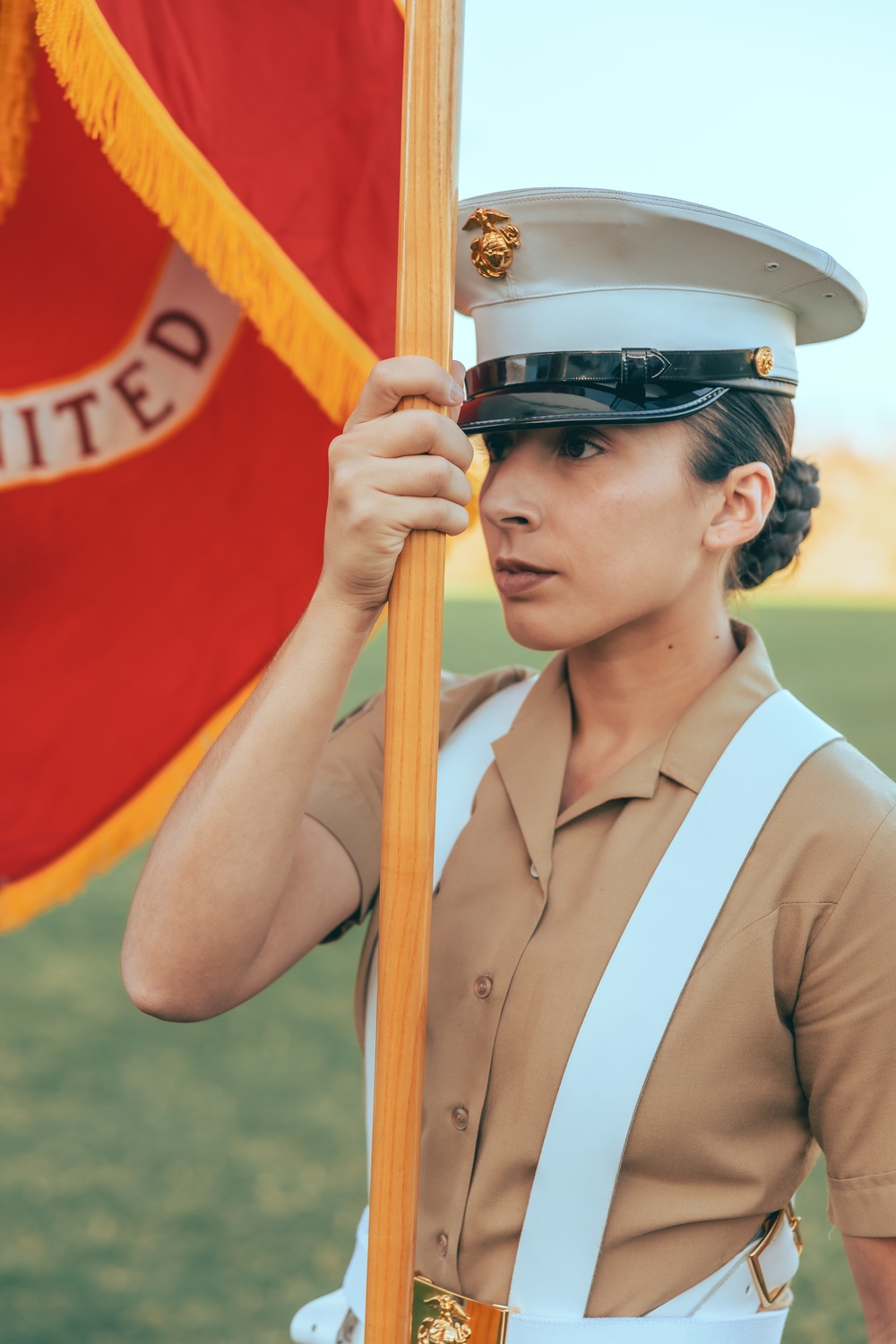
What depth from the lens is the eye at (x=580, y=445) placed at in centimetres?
108

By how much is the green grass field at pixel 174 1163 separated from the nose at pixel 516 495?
6.72 ft

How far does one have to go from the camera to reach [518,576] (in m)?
1.10

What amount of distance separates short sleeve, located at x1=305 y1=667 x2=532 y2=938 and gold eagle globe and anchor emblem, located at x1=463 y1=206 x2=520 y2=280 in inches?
16.4

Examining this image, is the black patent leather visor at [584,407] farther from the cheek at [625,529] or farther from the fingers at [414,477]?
the fingers at [414,477]

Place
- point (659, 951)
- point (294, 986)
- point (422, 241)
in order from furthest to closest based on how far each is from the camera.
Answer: point (294, 986), point (659, 951), point (422, 241)

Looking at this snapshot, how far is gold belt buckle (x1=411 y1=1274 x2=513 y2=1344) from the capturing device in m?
1.05

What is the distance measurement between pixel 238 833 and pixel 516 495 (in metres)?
0.37

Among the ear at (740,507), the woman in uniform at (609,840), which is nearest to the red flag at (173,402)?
the woman in uniform at (609,840)

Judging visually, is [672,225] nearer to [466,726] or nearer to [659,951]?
[466,726]

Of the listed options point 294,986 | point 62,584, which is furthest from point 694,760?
point 294,986

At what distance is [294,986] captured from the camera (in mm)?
4547

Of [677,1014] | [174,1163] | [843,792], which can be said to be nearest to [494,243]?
[843,792]

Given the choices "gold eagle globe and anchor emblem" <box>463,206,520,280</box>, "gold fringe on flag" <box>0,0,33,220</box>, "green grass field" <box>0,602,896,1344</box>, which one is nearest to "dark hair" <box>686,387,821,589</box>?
"gold eagle globe and anchor emblem" <box>463,206,520,280</box>

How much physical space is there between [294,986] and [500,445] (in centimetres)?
369
